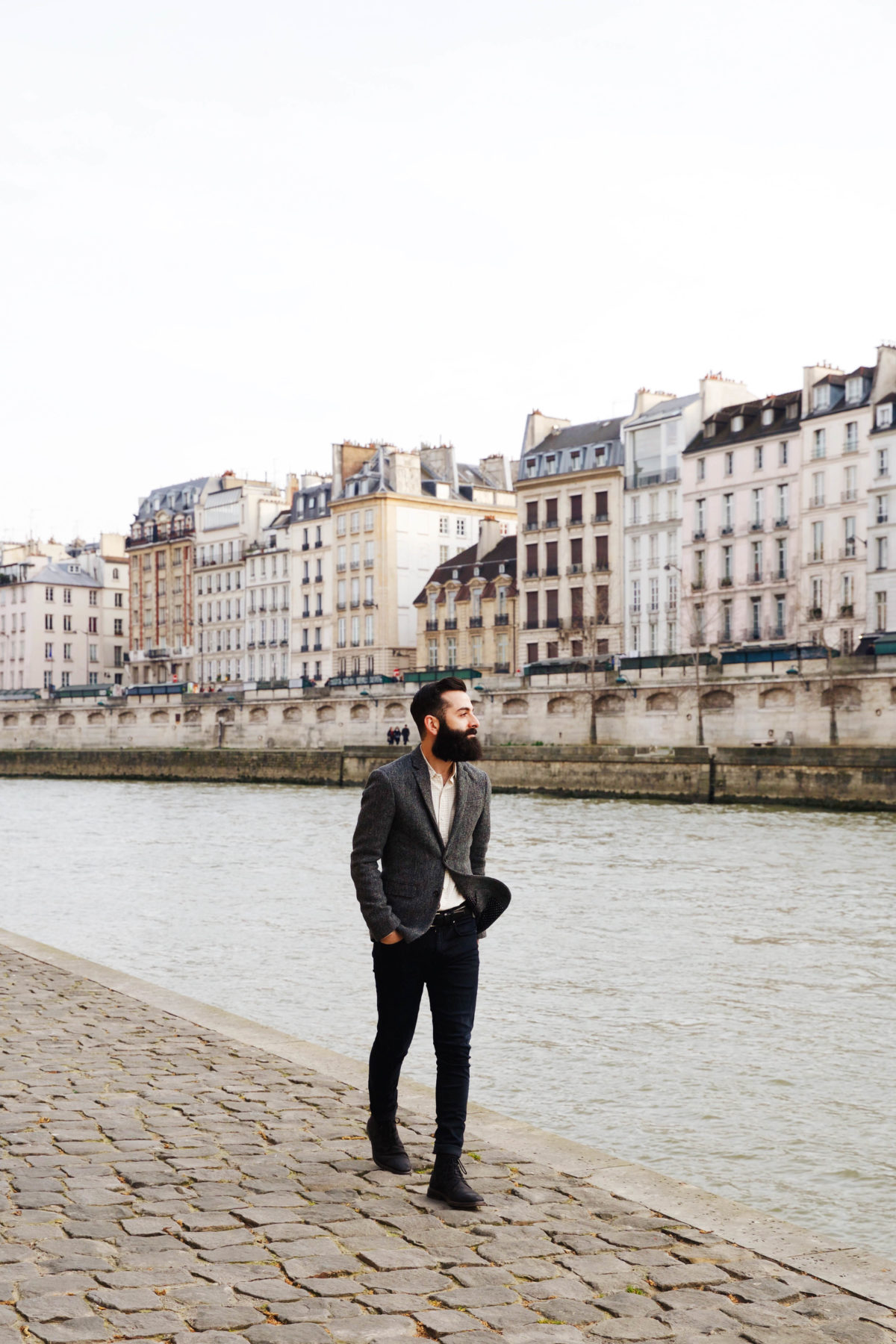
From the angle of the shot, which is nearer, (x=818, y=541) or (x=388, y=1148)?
(x=388, y=1148)

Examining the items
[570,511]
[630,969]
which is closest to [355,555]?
[570,511]

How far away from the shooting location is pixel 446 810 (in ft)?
Answer: 17.8

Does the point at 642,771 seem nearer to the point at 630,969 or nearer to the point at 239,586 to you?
the point at 630,969

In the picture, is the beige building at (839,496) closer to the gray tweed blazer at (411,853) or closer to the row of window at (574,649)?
the row of window at (574,649)

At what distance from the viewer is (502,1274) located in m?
4.41

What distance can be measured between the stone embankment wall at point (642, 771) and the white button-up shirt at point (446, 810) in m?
32.0

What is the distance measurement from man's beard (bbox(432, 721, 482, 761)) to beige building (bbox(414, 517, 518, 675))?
213 feet

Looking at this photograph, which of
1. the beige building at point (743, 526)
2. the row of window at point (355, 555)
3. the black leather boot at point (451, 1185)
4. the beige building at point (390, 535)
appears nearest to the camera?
the black leather boot at point (451, 1185)

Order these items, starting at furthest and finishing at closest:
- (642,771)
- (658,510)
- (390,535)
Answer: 1. (390,535)
2. (658,510)
3. (642,771)

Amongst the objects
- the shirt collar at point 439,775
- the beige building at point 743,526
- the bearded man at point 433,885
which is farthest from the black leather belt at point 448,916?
the beige building at point 743,526

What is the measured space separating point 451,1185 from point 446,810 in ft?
4.07

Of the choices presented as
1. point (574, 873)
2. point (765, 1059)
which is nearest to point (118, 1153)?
point (765, 1059)

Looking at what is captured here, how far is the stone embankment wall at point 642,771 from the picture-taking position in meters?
37.2

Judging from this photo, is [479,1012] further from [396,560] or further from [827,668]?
[396,560]
